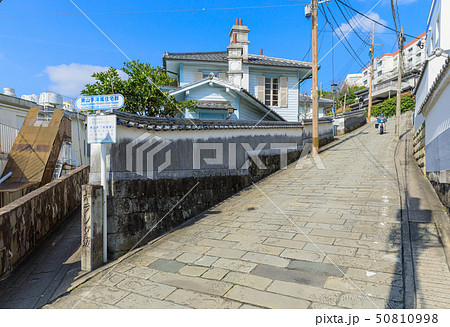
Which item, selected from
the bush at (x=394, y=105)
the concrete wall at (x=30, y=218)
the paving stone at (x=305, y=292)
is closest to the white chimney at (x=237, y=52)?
the concrete wall at (x=30, y=218)

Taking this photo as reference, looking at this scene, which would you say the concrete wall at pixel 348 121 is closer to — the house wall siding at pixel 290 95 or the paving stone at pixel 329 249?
the house wall siding at pixel 290 95

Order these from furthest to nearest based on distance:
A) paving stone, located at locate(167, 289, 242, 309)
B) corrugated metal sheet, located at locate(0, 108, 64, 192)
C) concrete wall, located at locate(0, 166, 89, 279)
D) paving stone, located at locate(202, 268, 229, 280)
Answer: corrugated metal sheet, located at locate(0, 108, 64, 192) < concrete wall, located at locate(0, 166, 89, 279) < paving stone, located at locate(202, 268, 229, 280) < paving stone, located at locate(167, 289, 242, 309)

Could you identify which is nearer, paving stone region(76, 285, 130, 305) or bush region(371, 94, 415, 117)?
paving stone region(76, 285, 130, 305)

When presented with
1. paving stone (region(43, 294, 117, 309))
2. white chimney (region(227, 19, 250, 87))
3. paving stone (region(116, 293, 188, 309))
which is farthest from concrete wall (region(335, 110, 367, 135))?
paving stone (region(43, 294, 117, 309))

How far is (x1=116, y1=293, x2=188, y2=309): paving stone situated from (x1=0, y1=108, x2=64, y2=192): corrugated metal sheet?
27.7 ft

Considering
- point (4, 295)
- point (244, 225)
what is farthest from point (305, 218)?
point (4, 295)

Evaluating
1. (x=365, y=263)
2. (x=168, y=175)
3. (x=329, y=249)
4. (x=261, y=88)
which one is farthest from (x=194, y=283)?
(x=261, y=88)

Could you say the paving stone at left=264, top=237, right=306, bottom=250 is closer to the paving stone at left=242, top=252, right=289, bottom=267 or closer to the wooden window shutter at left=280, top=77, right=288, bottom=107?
the paving stone at left=242, top=252, right=289, bottom=267

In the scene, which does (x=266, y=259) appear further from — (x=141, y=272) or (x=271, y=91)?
(x=271, y=91)

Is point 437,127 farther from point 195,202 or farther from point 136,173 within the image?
point 136,173

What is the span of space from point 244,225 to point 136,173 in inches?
113

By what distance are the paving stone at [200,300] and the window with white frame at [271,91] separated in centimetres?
1856

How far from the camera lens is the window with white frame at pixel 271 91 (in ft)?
69.1

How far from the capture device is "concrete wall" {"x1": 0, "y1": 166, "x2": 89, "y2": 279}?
5109 mm
